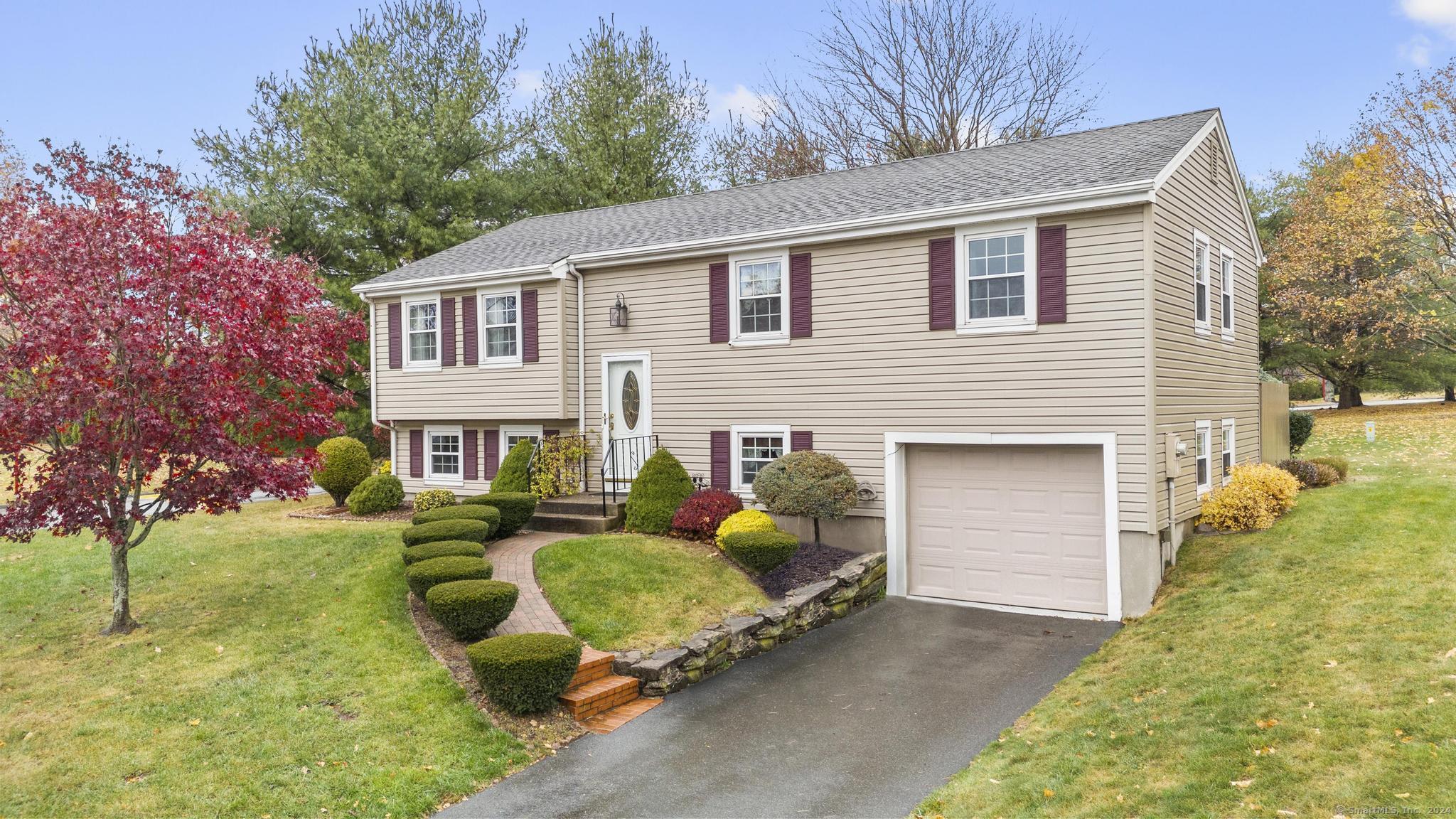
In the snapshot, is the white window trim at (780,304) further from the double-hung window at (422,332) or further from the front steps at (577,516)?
the double-hung window at (422,332)

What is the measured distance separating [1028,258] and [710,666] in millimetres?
6541

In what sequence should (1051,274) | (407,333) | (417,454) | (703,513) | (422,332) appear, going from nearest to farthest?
1. (1051,274)
2. (703,513)
3. (422,332)
4. (407,333)
5. (417,454)

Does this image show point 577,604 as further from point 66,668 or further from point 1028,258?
point 1028,258

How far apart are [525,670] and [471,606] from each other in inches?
51.4

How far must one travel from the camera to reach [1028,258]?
1075 cm

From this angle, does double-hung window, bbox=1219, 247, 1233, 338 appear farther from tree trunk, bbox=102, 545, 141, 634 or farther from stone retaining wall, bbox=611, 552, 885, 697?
tree trunk, bbox=102, 545, 141, 634

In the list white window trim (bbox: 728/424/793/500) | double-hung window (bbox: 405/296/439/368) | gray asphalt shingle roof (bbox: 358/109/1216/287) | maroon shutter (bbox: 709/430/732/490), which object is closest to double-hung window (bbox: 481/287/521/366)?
gray asphalt shingle roof (bbox: 358/109/1216/287)

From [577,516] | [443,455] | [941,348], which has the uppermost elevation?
[941,348]

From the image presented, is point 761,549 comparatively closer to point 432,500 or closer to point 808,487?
point 808,487

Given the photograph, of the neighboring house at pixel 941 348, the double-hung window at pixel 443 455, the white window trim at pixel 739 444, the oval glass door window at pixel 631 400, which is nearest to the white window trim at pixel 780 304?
the neighboring house at pixel 941 348

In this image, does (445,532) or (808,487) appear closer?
(445,532)

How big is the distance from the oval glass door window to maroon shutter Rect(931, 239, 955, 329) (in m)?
5.33

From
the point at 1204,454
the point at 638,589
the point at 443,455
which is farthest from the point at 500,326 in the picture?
the point at 1204,454

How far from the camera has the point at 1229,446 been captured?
44.3ft
